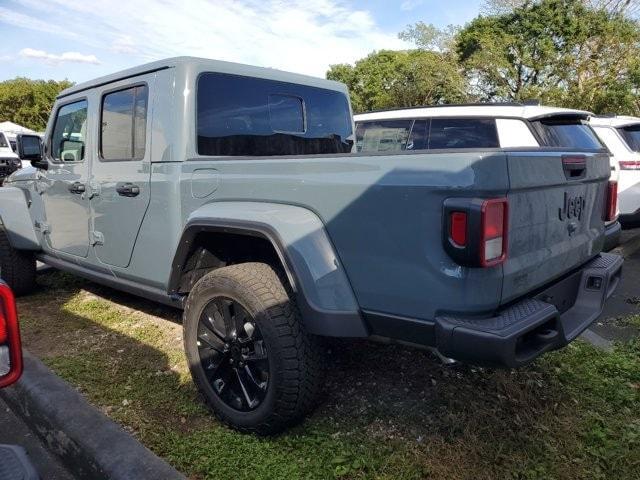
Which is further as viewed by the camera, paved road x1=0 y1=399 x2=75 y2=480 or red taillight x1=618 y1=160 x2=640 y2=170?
red taillight x1=618 y1=160 x2=640 y2=170

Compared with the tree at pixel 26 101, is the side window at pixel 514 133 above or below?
below

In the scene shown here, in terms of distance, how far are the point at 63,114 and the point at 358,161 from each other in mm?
3114

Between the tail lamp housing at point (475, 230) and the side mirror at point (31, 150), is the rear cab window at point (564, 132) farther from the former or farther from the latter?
the side mirror at point (31, 150)

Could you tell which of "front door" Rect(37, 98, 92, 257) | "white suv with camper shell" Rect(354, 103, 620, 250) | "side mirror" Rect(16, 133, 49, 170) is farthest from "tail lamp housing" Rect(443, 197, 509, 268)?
"side mirror" Rect(16, 133, 49, 170)

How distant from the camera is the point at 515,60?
24766 mm

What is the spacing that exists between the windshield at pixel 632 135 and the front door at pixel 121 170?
6.43m

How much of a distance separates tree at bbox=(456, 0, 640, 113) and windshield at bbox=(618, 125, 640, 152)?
15331 millimetres

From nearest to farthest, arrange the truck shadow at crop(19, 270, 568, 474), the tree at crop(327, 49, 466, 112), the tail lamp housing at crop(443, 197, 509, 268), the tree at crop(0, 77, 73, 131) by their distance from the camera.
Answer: the tail lamp housing at crop(443, 197, 509, 268), the truck shadow at crop(19, 270, 568, 474), the tree at crop(327, 49, 466, 112), the tree at crop(0, 77, 73, 131)

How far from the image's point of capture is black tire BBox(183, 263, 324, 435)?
2.42 m

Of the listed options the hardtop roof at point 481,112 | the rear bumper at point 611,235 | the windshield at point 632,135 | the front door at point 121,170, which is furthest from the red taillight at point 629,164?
the front door at point 121,170

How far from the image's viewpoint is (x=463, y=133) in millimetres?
6312

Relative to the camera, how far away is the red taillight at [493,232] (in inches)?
75.3

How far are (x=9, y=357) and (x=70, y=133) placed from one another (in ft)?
10.4

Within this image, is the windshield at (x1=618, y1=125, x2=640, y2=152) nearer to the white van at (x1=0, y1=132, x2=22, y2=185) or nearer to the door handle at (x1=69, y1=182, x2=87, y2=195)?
the door handle at (x1=69, y1=182, x2=87, y2=195)
